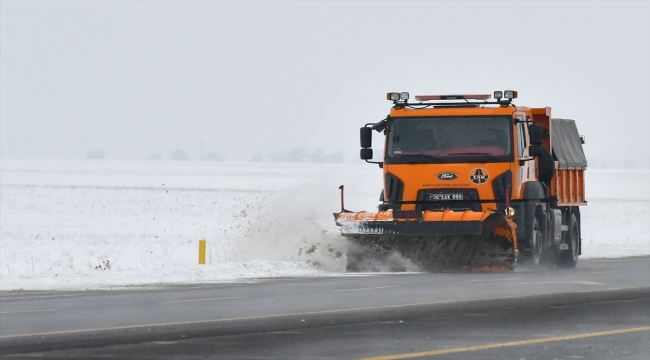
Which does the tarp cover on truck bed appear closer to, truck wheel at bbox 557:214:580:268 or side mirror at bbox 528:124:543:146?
truck wheel at bbox 557:214:580:268

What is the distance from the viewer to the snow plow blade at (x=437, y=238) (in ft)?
76.2

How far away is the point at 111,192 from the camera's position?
247 feet

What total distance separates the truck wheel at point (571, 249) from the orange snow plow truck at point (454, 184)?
2.31 meters

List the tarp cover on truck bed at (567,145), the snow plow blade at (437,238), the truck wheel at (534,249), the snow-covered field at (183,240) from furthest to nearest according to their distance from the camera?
1. the tarp cover on truck bed at (567,145)
2. the truck wheel at (534,249)
3. the snow plow blade at (437,238)
4. the snow-covered field at (183,240)

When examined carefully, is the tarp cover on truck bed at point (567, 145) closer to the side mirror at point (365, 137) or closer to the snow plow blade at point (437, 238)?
the snow plow blade at point (437, 238)

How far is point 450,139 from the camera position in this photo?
24.1 meters

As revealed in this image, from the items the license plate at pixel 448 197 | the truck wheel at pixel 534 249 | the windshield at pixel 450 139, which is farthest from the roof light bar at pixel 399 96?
the truck wheel at pixel 534 249

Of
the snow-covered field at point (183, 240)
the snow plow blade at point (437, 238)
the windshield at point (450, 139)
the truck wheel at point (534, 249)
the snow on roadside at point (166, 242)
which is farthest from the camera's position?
the truck wheel at point (534, 249)

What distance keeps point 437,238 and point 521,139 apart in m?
2.31

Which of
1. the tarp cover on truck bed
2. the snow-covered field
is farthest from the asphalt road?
the tarp cover on truck bed

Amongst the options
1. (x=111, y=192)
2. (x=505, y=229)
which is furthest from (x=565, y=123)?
(x=111, y=192)

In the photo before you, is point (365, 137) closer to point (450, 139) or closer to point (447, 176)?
point (450, 139)

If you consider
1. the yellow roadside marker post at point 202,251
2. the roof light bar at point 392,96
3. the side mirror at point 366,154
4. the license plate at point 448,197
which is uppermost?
the roof light bar at point 392,96

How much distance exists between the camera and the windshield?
23984mm
